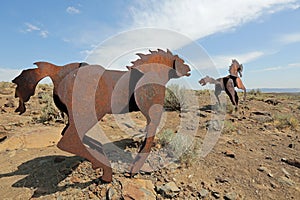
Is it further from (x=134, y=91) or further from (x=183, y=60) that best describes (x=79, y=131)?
(x=183, y=60)

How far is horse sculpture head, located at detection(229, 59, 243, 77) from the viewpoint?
1128 centimetres

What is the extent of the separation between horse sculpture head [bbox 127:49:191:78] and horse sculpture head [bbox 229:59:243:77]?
23.3 feet

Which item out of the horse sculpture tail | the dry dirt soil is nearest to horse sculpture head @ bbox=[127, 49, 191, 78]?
the horse sculpture tail

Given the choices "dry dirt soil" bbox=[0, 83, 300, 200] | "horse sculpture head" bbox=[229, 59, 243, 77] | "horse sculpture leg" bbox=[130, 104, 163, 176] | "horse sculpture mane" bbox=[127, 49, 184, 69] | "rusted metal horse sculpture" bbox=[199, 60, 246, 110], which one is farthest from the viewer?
"horse sculpture head" bbox=[229, 59, 243, 77]

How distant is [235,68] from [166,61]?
798 centimetres

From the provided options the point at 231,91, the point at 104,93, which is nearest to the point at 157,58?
the point at 104,93

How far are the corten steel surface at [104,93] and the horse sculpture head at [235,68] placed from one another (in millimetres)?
7303

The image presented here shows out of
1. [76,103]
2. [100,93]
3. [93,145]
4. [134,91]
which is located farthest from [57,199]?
[134,91]

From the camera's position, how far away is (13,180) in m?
4.20

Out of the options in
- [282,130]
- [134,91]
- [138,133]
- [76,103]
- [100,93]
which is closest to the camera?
[76,103]

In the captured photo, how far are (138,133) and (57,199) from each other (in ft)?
10.8

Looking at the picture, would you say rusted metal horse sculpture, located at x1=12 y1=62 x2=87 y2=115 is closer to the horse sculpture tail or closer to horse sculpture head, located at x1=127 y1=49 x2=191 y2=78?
the horse sculpture tail

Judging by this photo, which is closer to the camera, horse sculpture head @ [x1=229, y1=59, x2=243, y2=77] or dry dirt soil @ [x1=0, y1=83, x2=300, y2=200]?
dry dirt soil @ [x1=0, y1=83, x2=300, y2=200]

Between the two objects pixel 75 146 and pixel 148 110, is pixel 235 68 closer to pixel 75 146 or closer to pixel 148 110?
pixel 148 110
